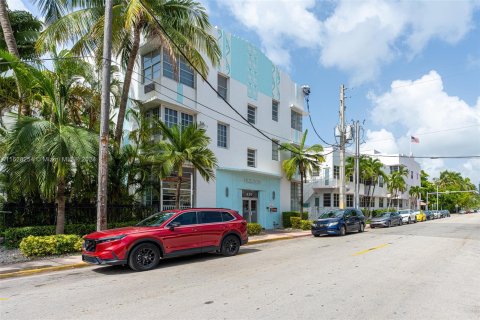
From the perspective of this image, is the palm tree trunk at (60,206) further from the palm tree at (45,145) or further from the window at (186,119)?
the window at (186,119)

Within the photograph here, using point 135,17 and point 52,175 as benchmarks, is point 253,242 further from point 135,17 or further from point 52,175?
point 135,17

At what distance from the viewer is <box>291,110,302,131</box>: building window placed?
28.6 metres

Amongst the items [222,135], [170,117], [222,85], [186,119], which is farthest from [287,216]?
[170,117]

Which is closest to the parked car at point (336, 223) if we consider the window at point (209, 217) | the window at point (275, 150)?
the window at point (275, 150)

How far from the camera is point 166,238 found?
33.4 ft

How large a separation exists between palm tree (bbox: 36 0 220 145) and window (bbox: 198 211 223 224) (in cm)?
597

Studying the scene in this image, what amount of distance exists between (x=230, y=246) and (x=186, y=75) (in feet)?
36.0

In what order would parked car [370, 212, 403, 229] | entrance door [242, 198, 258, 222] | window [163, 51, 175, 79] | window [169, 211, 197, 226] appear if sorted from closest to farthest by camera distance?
window [169, 211, 197, 226]
window [163, 51, 175, 79]
entrance door [242, 198, 258, 222]
parked car [370, 212, 403, 229]

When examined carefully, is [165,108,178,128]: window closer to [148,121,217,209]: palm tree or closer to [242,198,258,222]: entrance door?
[148,121,217,209]: palm tree

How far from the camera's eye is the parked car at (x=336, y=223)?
65.8 ft

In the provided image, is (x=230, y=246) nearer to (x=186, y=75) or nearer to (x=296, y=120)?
(x=186, y=75)

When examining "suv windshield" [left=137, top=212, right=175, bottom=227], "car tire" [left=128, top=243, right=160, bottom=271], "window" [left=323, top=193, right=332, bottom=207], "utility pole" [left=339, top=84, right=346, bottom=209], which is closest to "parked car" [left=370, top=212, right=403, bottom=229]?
"utility pole" [left=339, top=84, right=346, bottom=209]

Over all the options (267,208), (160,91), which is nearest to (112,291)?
(160,91)

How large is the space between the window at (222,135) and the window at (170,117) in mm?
3087
